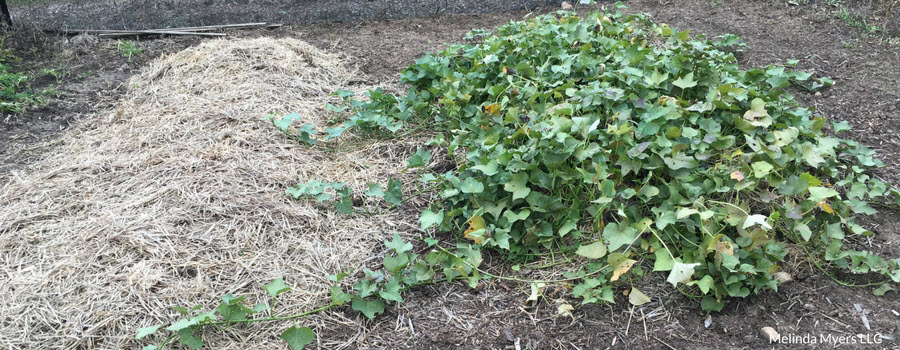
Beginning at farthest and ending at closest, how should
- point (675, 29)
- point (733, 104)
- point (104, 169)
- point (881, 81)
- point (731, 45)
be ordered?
point (675, 29) < point (731, 45) < point (881, 81) < point (104, 169) < point (733, 104)

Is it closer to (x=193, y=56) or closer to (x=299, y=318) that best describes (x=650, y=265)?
(x=299, y=318)

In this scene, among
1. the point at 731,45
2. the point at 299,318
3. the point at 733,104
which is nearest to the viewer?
the point at 299,318

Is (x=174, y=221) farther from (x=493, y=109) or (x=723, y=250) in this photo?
(x=723, y=250)

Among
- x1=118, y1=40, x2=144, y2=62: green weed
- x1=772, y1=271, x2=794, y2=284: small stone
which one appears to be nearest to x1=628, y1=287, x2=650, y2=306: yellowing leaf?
x1=772, y1=271, x2=794, y2=284: small stone

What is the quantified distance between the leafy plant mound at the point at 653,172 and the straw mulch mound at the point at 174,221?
384 millimetres

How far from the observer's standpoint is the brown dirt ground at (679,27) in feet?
6.45

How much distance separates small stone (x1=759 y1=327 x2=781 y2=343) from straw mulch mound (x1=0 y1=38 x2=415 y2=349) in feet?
4.63

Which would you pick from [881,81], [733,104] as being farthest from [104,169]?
[881,81]

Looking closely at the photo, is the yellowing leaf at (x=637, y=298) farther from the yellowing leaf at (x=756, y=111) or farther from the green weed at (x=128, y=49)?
the green weed at (x=128, y=49)

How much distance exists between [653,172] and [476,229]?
76 centimetres

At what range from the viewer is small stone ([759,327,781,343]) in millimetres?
1882

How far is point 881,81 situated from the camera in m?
3.33

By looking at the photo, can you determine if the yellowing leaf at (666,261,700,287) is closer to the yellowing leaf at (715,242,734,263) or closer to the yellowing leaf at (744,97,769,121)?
the yellowing leaf at (715,242,734,263)

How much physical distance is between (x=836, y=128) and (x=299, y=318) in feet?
8.22
